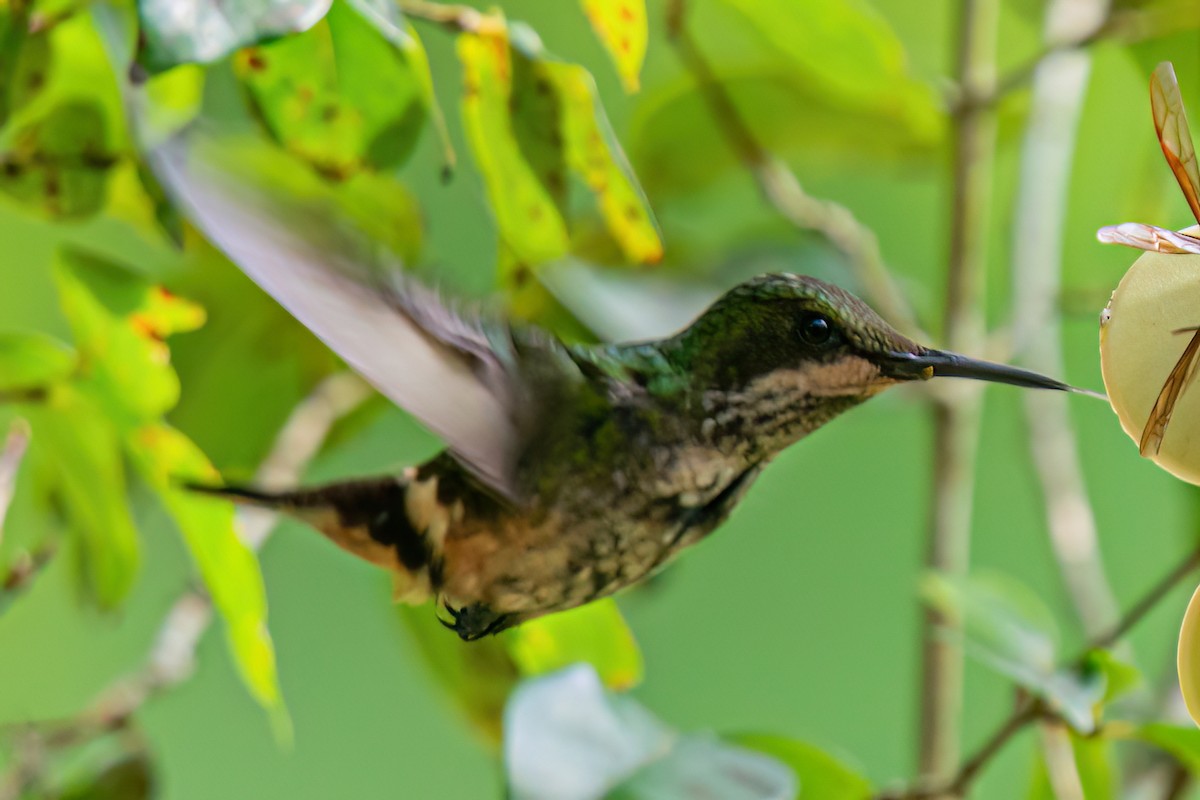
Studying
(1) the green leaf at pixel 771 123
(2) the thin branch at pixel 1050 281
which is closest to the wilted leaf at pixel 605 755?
(1) the green leaf at pixel 771 123

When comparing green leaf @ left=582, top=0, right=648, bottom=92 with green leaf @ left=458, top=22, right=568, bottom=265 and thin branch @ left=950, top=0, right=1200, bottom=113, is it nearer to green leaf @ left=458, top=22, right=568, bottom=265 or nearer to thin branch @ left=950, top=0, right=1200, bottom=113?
green leaf @ left=458, top=22, right=568, bottom=265

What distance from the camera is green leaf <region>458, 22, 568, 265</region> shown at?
1.92 feet

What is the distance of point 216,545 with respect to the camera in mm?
603

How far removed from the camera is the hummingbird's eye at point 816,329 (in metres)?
0.45

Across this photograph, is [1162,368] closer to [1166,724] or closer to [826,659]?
[1166,724]

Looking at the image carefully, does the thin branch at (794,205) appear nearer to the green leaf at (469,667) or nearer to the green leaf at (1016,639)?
the green leaf at (1016,639)

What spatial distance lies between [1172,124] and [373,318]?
0.27 m

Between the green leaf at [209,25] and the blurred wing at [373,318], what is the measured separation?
0.13ft

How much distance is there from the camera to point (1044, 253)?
3.67ft

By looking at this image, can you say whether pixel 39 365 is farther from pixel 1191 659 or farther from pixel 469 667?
pixel 1191 659

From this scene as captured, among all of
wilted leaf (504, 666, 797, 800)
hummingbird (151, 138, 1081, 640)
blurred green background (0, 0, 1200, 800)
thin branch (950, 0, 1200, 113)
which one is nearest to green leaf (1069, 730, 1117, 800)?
wilted leaf (504, 666, 797, 800)

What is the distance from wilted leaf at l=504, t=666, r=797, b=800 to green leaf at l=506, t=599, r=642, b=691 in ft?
0.22

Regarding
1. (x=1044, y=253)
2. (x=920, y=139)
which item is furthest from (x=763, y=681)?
(x=920, y=139)

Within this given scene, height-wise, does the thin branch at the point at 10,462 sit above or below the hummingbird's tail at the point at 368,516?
below
